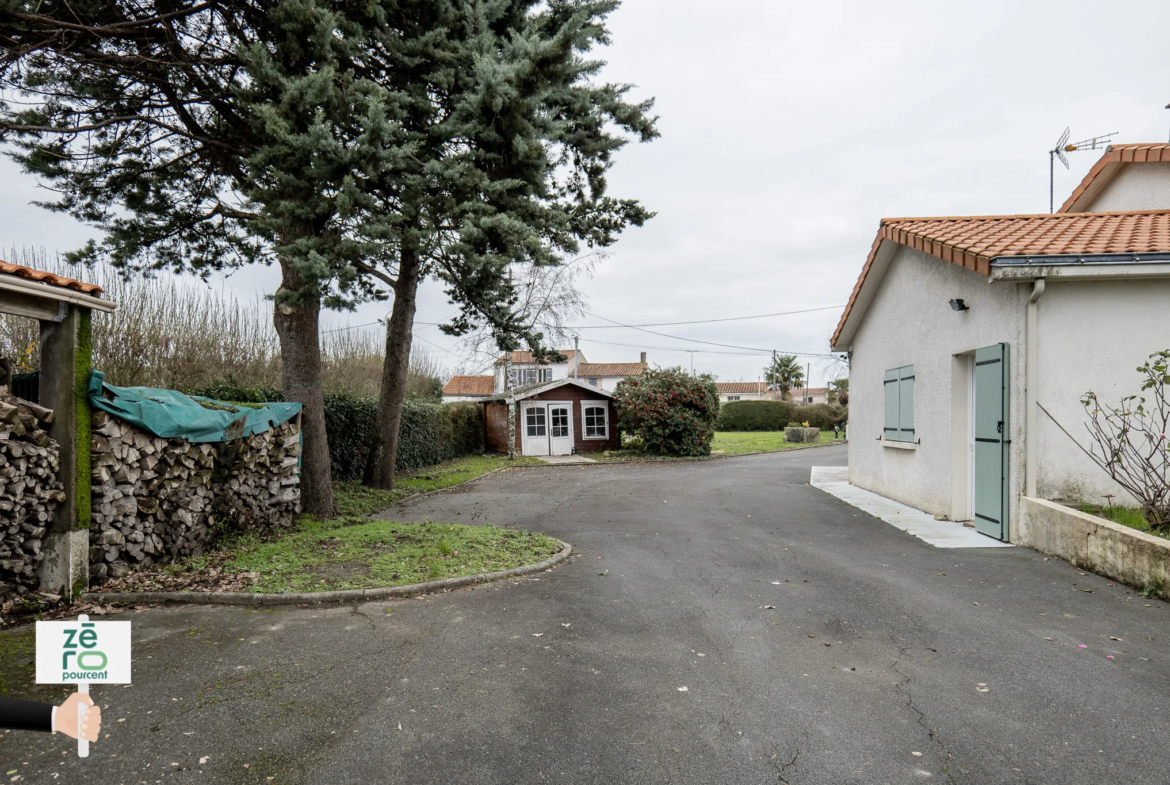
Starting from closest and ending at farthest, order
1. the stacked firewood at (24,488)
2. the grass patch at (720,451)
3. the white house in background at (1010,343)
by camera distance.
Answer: the stacked firewood at (24,488), the white house in background at (1010,343), the grass patch at (720,451)

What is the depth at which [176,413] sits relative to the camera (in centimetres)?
707

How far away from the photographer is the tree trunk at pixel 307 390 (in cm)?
1055

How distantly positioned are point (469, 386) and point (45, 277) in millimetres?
60230

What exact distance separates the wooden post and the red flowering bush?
22765mm

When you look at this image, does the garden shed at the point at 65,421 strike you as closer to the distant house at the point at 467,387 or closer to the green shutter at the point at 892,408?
the green shutter at the point at 892,408

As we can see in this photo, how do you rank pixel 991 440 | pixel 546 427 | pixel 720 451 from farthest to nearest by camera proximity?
pixel 720 451 < pixel 546 427 < pixel 991 440

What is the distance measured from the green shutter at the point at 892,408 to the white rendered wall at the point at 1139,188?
484 cm

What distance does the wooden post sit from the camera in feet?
19.4

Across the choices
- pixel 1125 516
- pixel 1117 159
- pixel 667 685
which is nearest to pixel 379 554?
pixel 667 685

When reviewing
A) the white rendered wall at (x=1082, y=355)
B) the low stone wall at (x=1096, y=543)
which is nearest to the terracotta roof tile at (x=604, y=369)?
the white rendered wall at (x=1082, y=355)

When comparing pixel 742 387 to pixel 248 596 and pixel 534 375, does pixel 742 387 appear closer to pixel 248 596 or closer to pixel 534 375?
pixel 534 375

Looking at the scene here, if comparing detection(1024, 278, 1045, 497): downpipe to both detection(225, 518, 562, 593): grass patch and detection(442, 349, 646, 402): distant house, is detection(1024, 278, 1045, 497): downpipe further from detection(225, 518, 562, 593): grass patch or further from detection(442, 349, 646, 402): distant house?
detection(442, 349, 646, 402): distant house

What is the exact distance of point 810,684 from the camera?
4.21 meters

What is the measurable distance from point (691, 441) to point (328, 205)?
21.3 meters
